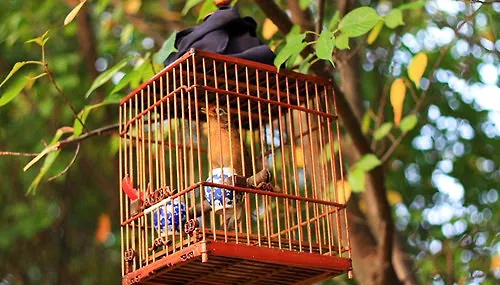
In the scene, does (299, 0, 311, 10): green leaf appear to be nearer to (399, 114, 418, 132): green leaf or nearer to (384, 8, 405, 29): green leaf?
(399, 114, 418, 132): green leaf

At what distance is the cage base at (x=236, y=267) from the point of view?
8.58ft

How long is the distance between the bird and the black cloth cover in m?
0.20

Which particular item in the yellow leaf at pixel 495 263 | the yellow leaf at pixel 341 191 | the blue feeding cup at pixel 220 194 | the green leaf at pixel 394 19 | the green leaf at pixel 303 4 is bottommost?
the blue feeding cup at pixel 220 194

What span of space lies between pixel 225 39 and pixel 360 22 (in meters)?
0.48

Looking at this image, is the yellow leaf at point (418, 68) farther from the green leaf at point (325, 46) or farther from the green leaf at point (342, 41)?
the green leaf at point (325, 46)

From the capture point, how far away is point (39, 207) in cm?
785

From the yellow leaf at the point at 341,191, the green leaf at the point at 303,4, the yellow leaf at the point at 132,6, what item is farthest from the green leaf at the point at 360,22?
the yellow leaf at the point at 132,6

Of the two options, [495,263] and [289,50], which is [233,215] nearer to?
[289,50]

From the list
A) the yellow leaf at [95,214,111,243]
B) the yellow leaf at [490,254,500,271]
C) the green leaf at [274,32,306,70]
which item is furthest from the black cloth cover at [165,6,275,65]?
the yellow leaf at [95,214,111,243]

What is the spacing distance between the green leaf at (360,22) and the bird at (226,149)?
21.0 inches

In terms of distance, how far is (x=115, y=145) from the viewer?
4.93 metres

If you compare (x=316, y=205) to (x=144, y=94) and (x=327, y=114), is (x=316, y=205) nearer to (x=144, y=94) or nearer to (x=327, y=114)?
(x=327, y=114)

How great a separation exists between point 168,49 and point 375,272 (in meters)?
1.61

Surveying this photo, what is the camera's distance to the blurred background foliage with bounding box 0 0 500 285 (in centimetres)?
595
